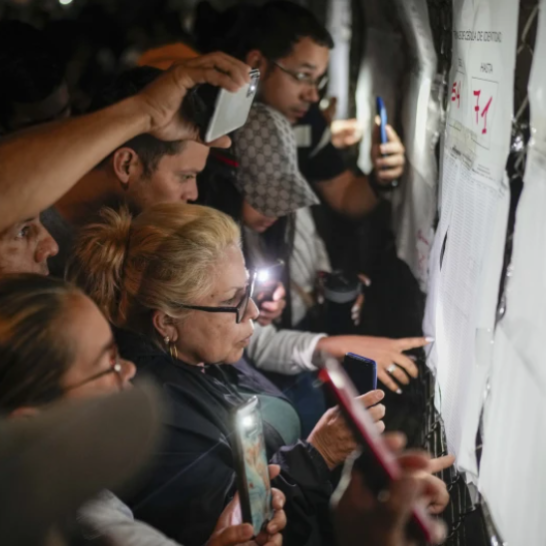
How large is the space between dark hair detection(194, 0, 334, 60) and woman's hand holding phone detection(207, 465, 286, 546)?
86cm

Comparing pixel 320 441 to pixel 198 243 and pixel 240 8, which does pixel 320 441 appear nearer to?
pixel 198 243

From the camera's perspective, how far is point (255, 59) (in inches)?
54.9

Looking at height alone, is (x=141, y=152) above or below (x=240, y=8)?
below

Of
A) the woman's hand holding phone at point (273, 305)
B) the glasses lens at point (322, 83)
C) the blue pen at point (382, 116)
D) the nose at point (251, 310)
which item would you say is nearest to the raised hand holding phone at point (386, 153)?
the blue pen at point (382, 116)

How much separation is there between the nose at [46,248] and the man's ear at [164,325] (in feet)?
0.73

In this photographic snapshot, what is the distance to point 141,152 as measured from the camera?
4.21 feet

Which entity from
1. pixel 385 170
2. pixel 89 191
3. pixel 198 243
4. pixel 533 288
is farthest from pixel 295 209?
pixel 533 288

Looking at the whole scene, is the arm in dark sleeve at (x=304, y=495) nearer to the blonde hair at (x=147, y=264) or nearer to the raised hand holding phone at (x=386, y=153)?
the blonde hair at (x=147, y=264)

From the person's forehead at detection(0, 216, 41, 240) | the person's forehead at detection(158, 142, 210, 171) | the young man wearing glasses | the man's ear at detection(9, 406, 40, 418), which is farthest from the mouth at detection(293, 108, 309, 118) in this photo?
the man's ear at detection(9, 406, 40, 418)

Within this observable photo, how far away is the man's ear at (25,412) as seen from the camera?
3.36 feet

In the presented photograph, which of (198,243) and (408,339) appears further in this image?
(408,339)

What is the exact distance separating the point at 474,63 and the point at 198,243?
0.59 meters

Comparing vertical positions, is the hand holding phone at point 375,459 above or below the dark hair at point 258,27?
below

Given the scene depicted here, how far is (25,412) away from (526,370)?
0.77 metres
